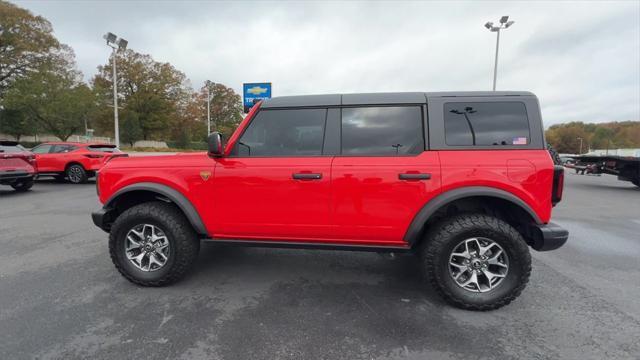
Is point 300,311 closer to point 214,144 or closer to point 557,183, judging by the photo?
point 214,144

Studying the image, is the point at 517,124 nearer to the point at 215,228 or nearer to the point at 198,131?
the point at 215,228

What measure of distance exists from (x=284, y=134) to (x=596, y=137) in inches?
4568

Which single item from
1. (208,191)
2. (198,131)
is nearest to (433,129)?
(208,191)

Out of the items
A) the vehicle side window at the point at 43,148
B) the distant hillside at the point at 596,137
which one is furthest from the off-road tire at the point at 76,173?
the distant hillside at the point at 596,137

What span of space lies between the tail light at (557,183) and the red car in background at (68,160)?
12275 mm

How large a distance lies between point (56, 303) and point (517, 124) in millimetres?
4590

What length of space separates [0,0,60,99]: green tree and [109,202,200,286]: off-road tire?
4013cm

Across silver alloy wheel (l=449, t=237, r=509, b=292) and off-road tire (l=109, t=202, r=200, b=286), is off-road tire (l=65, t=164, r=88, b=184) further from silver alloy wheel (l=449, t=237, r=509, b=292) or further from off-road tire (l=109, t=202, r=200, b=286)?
silver alloy wheel (l=449, t=237, r=509, b=292)

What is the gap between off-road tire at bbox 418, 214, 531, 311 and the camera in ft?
8.73

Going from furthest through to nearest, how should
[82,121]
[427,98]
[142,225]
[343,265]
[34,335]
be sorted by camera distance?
[82,121] → [343,265] → [142,225] → [427,98] → [34,335]

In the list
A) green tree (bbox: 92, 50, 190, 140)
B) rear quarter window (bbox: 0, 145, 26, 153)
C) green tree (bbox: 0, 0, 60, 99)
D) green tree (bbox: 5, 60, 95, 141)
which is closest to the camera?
rear quarter window (bbox: 0, 145, 26, 153)

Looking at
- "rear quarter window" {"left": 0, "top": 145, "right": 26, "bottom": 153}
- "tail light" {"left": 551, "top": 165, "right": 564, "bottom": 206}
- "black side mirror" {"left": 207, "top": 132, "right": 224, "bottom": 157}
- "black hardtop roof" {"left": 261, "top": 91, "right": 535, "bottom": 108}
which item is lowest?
"tail light" {"left": 551, "top": 165, "right": 564, "bottom": 206}

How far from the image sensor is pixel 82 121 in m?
35.6

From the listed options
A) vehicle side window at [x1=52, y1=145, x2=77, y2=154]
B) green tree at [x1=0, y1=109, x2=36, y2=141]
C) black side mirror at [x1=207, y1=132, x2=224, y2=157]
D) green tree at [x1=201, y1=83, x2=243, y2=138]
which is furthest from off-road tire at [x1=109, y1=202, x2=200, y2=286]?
green tree at [x1=201, y1=83, x2=243, y2=138]
